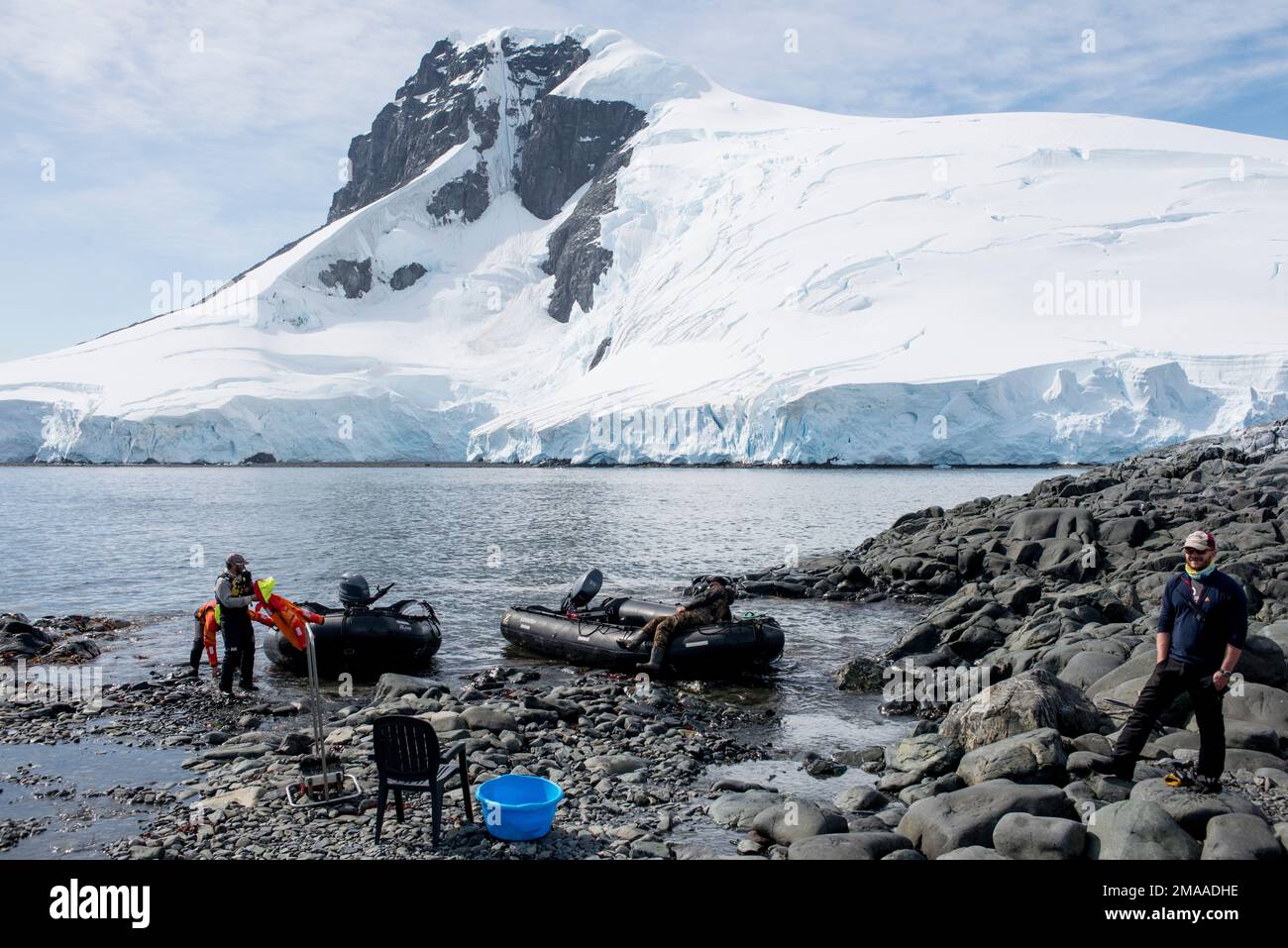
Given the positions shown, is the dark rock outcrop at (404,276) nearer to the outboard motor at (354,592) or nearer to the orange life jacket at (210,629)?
the outboard motor at (354,592)

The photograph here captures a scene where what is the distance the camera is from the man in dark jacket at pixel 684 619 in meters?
12.8

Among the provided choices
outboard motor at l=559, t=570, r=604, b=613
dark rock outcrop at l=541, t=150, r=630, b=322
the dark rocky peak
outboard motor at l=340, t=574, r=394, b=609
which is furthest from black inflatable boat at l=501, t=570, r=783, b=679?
the dark rocky peak

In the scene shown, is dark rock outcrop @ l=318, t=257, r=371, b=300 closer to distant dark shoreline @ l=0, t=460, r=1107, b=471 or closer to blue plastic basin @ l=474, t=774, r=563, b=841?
distant dark shoreline @ l=0, t=460, r=1107, b=471

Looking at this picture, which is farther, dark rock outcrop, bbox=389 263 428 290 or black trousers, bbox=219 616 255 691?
dark rock outcrop, bbox=389 263 428 290

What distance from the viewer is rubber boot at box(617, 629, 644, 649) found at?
A: 1311 cm

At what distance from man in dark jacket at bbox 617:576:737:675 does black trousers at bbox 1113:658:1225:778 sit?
686cm

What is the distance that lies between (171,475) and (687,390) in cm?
4100

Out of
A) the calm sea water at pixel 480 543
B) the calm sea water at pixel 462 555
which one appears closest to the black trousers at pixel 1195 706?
the calm sea water at pixel 462 555

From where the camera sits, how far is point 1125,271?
61.7m

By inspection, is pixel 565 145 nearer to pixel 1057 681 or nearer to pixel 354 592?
pixel 354 592

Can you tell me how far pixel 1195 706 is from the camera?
6.46 metres

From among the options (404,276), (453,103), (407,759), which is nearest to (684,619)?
(407,759)

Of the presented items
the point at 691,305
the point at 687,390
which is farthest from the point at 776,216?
the point at 687,390
